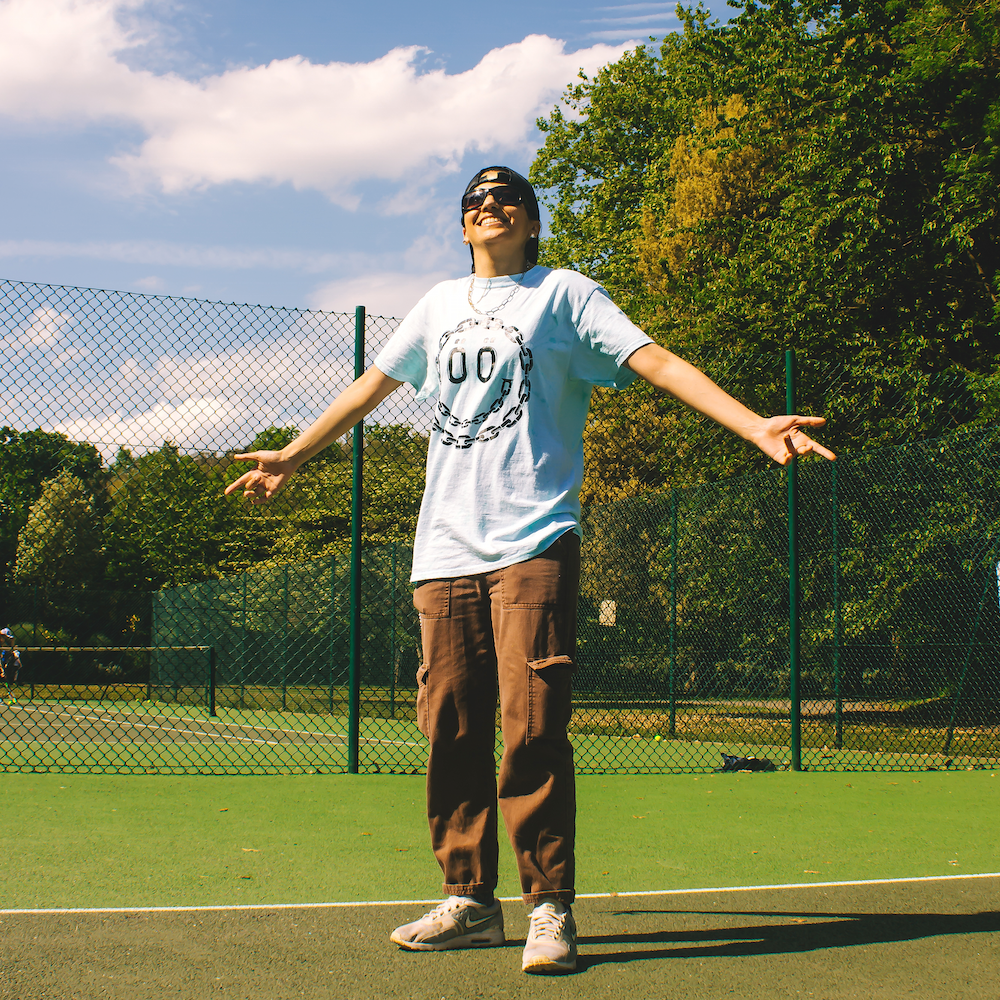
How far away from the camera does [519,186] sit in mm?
2721

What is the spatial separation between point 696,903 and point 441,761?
113 cm

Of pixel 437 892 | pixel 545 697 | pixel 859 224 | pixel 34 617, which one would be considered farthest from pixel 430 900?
pixel 859 224

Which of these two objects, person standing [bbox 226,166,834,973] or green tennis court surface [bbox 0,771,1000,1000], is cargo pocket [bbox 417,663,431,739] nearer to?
person standing [bbox 226,166,834,973]

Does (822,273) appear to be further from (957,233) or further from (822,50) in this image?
(822,50)

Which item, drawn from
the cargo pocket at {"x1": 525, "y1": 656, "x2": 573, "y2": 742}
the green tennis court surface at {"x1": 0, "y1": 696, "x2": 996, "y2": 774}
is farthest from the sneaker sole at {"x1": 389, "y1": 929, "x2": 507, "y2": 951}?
the green tennis court surface at {"x1": 0, "y1": 696, "x2": 996, "y2": 774}

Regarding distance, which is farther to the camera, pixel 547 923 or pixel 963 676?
pixel 963 676

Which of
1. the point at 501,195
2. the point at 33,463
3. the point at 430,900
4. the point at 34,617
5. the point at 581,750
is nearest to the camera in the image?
the point at 501,195

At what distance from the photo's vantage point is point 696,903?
300 cm

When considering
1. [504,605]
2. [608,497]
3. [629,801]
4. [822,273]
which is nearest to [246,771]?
[629,801]

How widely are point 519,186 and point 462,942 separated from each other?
84.1 inches

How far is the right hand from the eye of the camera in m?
2.74

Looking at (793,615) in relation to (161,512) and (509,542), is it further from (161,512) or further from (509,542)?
(161,512)

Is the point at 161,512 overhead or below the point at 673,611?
overhead

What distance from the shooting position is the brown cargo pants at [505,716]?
238cm
